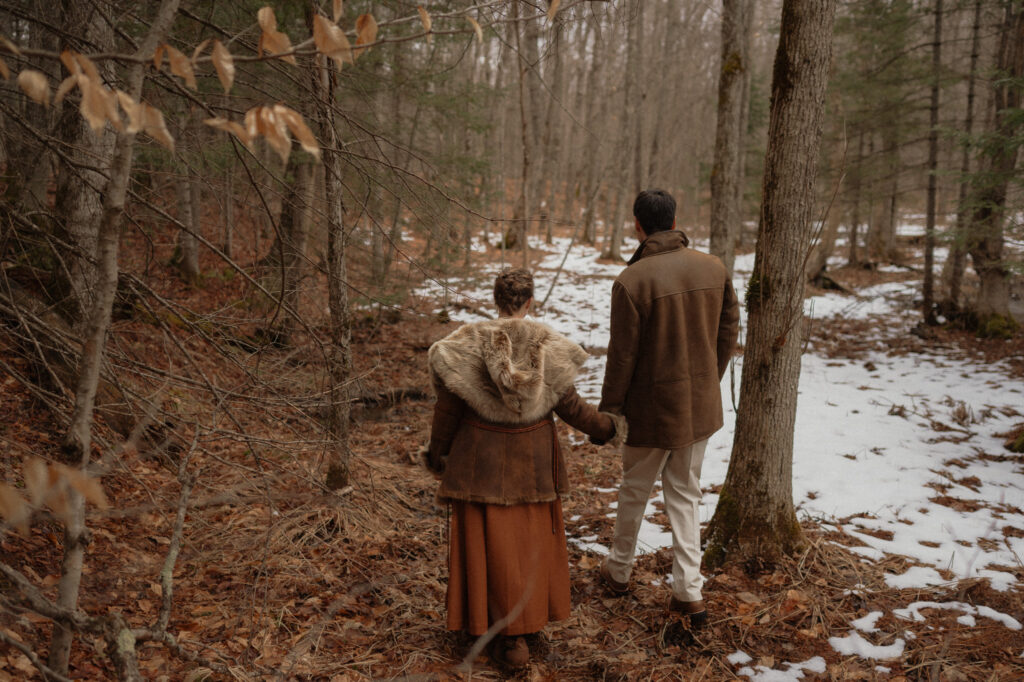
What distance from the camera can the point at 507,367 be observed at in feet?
9.45

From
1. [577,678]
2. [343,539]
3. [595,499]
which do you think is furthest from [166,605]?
[595,499]

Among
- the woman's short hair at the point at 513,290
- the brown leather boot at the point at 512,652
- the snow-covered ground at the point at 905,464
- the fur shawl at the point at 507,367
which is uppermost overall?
the woman's short hair at the point at 513,290

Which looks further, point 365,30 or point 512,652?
point 512,652

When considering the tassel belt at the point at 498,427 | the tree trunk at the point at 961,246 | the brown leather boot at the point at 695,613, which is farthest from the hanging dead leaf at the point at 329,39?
the tree trunk at the point at 961,246

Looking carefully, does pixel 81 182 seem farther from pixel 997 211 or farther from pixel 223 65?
pixel 997 211

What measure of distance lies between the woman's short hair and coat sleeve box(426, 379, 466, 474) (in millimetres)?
513

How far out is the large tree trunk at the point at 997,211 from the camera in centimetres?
964

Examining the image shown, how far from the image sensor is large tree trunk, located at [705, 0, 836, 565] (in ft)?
11.3

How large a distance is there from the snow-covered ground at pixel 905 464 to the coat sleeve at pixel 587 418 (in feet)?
3.24

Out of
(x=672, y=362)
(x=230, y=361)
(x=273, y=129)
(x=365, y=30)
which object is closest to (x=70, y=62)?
(x=273, y=129)

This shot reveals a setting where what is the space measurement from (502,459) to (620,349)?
87 centimetres

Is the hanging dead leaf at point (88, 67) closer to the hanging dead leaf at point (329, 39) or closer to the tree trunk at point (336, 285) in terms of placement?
the hanging dead leaf at point (329, 39)

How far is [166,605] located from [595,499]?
3787 mm

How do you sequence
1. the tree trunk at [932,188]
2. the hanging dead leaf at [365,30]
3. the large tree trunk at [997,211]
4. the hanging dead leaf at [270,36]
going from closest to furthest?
the hanging dead leaf at [270,36]
the hanging dead leaf at [365,30]
the large tree trunk at [997,211]
the tree trunk at [932,188]
